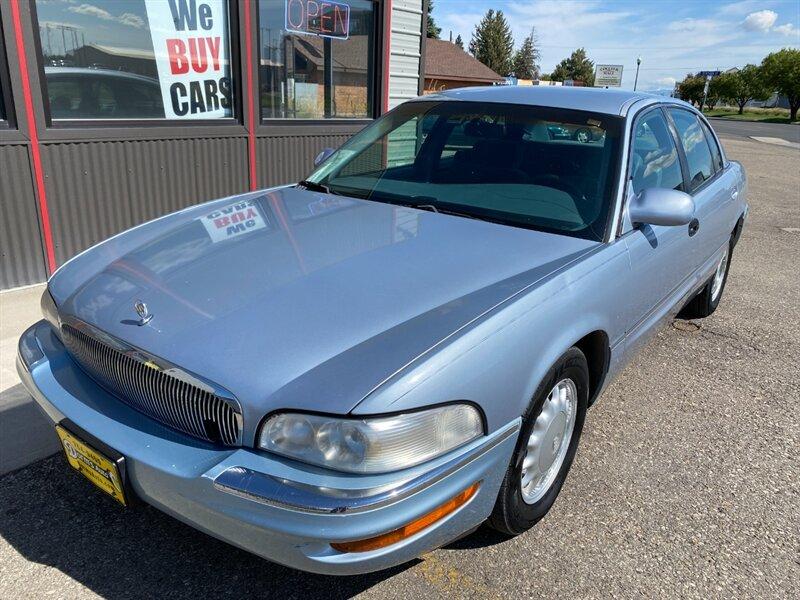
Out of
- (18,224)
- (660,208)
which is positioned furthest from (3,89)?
(660,208)

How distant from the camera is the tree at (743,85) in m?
78.9

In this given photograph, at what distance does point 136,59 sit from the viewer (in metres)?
5.23

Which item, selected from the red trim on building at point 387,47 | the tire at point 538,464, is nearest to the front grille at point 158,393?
the tire at point 538,464

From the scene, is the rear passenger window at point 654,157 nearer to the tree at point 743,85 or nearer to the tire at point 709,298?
the tire at point 709,298

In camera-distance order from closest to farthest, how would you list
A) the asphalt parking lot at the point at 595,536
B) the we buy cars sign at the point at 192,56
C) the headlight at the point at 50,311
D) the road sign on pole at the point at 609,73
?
the asphalt parking lot at the point at 595,536, the headlight at the point at 50,311, the we buy cars sign at the point at 192,56, the road sign on pole at the point at 609,73

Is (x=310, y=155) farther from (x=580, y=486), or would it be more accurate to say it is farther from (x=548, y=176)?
(x=580, y=486)

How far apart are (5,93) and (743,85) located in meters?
92.4

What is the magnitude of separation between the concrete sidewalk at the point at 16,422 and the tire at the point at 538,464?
1733mm

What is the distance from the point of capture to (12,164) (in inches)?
177

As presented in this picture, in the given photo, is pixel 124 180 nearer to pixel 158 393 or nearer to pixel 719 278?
pixel 158 393

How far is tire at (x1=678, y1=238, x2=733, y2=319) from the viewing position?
4793 millimetres

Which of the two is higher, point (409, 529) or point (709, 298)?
point (409, 529)

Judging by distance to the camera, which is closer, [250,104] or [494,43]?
[250,104]

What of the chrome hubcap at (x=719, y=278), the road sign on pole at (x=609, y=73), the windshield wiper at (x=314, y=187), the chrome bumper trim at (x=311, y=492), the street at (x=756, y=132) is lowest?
the street at (x=756, y=132)
